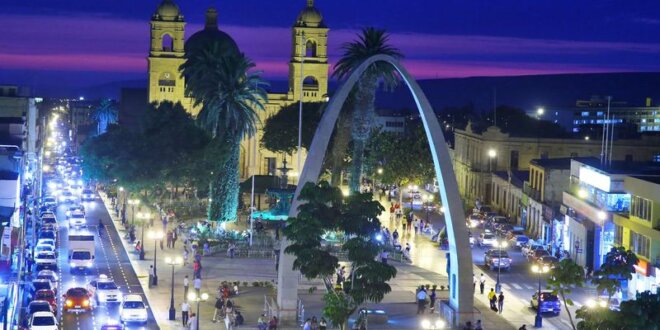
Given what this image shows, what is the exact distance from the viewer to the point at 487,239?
84312 mm

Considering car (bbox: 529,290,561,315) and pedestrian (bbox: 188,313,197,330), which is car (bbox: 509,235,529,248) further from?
pedestrian (bbox: 188,313,197,330)

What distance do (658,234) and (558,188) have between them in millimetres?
30143

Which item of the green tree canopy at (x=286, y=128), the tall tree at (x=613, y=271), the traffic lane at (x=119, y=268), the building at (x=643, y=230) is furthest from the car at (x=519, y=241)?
the green tree canopy at (x=286, y=128)

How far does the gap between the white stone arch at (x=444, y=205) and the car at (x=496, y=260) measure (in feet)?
58.9

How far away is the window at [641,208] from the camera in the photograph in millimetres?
64312

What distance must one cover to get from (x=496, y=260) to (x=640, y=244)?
1001 centimetres

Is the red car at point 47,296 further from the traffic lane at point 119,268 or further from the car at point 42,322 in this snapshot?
the car at point 42,322

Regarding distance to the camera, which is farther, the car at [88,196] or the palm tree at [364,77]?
the car at [88,196]

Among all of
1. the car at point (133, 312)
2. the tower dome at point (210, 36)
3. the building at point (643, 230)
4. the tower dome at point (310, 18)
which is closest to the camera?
the car at point (133, 312)

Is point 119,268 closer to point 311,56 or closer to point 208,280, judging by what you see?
point 208,280

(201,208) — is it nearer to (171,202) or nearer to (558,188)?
(171,202)

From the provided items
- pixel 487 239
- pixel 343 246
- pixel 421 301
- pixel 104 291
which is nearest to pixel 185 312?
pixel 104 291

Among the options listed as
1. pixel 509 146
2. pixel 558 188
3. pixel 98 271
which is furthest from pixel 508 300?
pixel 509 146

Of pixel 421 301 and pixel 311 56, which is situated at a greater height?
pixel 311 56
